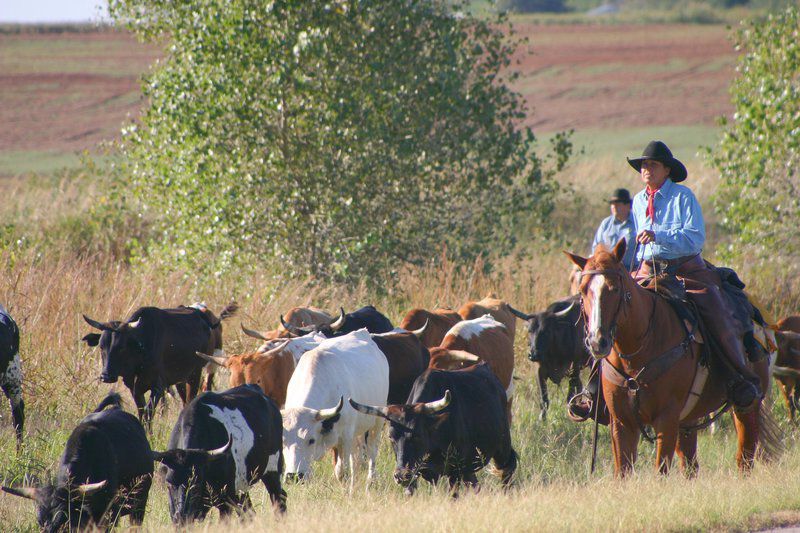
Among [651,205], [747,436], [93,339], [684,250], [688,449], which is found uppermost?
[651,205]

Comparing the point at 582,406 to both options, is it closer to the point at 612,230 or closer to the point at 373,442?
the point at 373,442

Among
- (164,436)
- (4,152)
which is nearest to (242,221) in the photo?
(164,436)

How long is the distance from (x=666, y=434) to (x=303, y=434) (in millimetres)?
2784

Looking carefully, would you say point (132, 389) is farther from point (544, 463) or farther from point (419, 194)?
point (419, 194)

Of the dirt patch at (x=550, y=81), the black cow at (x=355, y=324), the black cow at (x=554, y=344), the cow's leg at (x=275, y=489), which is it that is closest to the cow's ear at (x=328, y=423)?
the cow's leg at (x=275, y=489)

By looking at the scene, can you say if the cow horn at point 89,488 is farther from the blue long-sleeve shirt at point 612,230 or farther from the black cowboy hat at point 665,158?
the blue long-sleeve shirt at point 612,230

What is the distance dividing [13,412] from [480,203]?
331 inches

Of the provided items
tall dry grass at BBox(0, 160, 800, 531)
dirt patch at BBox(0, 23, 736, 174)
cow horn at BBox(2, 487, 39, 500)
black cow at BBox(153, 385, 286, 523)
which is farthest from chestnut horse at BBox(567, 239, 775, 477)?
dirt patch at BBox(0, 23, 736, 174)

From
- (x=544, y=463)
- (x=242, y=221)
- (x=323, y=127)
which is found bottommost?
(x=544, y=463)

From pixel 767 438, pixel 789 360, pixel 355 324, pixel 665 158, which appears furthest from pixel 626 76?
pixel 665 158

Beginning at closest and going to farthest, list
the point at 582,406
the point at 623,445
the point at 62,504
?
the point at 62,504, the point at 623,445, the point at 582,406

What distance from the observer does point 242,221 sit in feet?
50.0

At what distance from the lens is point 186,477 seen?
7.30 meters

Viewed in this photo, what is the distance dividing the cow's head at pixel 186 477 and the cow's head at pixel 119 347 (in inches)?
135
